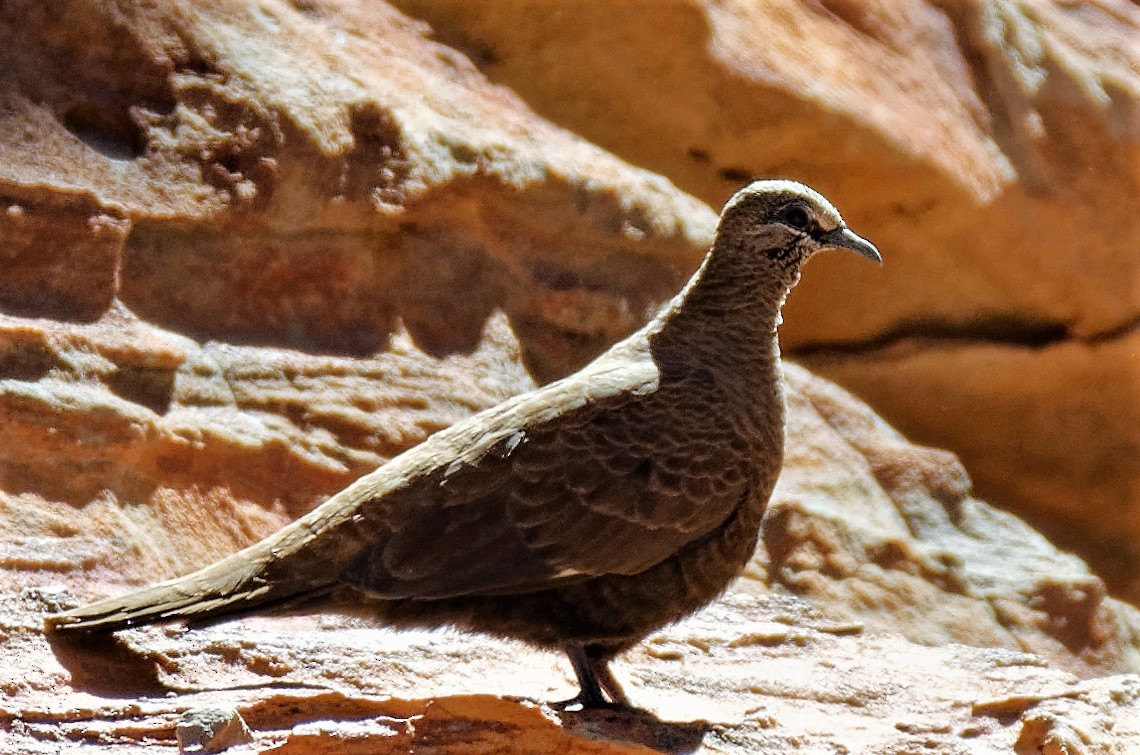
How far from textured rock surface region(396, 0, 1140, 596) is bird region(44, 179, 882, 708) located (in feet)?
8.44

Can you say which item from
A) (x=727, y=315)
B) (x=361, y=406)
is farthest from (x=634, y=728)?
(x=361, y=406)

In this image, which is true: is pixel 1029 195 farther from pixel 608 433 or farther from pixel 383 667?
pixel 383 667

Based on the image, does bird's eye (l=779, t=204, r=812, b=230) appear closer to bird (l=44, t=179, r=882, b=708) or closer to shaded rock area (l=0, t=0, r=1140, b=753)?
bird (l=44, t=179, r=882, b=708)

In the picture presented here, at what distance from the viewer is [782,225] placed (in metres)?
4.04

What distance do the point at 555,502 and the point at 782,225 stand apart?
115 cm

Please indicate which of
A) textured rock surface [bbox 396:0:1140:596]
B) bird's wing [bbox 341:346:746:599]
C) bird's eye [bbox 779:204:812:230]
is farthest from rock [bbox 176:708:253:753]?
textured rock surface [bbox 396:0:1140:596]

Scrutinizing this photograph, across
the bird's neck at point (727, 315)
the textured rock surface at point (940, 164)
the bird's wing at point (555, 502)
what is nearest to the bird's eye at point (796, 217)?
the bird's neck at point (727, 315)

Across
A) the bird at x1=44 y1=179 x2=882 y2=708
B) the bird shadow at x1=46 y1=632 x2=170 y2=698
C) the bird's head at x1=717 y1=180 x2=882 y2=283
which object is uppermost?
the bird's head at x1=717 y1=180 x2=882 y2=283

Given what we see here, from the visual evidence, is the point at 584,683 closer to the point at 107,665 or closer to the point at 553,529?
the point at 553,529

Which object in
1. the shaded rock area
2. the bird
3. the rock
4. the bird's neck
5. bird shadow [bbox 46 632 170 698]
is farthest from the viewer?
the bird's neck

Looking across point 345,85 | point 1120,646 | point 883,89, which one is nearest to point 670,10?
point 883,89

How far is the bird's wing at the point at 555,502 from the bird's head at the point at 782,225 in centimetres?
64

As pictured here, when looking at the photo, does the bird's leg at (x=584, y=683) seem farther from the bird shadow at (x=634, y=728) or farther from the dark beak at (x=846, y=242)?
the dark beak at (x=846, y=242)

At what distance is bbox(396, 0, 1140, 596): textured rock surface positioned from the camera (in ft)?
19.8
